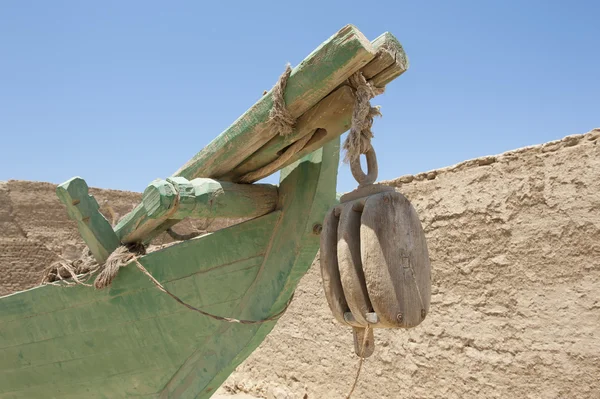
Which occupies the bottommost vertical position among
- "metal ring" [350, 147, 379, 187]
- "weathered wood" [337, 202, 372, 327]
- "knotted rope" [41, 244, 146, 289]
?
"weathered wood" [337, 202, 372, 327]

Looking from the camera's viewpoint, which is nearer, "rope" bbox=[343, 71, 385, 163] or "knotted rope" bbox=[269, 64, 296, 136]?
"rope" bbox=[343, 71, 385, 163]

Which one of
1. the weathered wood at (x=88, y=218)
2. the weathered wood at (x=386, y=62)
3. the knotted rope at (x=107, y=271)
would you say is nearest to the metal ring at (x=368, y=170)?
the weathered wood at (x=386, y=62)

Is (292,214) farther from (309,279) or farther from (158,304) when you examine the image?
(309,279)

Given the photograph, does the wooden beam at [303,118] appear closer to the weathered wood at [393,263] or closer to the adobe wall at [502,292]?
the weathered wood at [393,263]

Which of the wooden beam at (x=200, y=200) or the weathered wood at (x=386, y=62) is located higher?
the weathered wood at (x=386, y=62)

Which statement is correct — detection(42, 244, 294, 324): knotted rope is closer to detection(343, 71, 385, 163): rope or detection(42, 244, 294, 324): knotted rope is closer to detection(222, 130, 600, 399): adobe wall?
detection(343, 71, 385, 163): rope

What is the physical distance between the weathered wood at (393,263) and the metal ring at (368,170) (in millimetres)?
134

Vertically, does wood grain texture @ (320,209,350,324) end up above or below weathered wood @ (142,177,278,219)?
below

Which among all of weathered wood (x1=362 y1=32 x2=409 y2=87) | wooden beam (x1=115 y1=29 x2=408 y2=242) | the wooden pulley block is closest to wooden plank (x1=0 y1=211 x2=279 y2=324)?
wooden beam (x1=115 y1=29 x2=408 y2=242)

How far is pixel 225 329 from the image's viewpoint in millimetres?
3162

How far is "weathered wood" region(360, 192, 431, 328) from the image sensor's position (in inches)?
69.3

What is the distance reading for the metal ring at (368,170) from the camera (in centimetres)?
200

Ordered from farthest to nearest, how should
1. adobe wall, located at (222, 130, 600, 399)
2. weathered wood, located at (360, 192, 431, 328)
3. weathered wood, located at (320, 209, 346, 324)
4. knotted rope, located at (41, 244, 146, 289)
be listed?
1. adobe wall, located at (222, 130, 600, 399)
2. knotted rope, located at (41, 244, 146, 289)
3. weathered wood, located at (320, 209, 346, 324)
4. weathered wood, located at (360, 192, 431, 328)

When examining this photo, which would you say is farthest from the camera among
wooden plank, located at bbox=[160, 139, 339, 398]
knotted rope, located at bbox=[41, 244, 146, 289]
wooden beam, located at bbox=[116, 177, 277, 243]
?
knotted rope, located at bbox=[41, 244, 146, 289]
